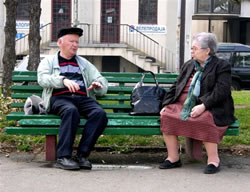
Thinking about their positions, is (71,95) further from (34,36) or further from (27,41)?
(27,41)

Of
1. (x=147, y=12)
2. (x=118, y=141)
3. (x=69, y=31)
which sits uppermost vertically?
(x=147, y=12)

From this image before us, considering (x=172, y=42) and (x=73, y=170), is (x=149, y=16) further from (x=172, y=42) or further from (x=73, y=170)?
(x=73, y=170)

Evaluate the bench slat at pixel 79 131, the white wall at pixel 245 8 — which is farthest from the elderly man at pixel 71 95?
the white wall at pixel 245 8

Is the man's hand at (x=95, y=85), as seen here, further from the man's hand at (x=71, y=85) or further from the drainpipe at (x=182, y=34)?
the drainpipe at (x=182, y=34)

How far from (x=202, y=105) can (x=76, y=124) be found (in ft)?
4.32

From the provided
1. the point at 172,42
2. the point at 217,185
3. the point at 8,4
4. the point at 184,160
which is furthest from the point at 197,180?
the point at 172,42

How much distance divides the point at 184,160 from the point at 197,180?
2.98 ft

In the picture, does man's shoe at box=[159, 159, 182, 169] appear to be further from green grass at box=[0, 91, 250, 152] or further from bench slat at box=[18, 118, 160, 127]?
green grass at box=[0, 91, 250, 152]

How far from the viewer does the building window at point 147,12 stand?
28.4 metres

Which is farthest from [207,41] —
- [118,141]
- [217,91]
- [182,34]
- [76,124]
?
[182,34]

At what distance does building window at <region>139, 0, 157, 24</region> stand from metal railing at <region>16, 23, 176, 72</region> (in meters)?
0.86

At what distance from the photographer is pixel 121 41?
28.0m

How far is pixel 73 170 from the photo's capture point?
19.6ft

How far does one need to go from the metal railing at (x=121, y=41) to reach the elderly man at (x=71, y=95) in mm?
20478
